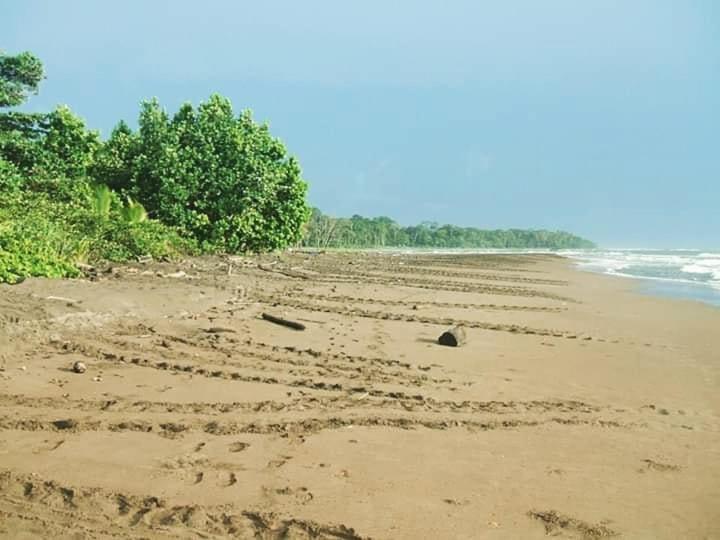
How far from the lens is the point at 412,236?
96375mm

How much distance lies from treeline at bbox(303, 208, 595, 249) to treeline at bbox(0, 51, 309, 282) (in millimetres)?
14395

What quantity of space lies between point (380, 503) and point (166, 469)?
127 centimetres

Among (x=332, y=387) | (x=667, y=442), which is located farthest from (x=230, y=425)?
(x=667, y=442)

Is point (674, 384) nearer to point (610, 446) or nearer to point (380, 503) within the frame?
point (610, 446)

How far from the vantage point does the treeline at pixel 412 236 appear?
59.3 meters

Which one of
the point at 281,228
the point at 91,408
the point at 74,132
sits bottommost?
the point at 91,408

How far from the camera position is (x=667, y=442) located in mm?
4480

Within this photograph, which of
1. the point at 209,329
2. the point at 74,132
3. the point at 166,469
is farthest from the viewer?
the point at 74,132

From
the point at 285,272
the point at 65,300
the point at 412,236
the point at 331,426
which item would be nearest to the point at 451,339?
the point at 331,426

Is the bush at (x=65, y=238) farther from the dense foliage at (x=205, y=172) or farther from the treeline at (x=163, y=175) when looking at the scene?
the dense foliage at (x=205, y=172)

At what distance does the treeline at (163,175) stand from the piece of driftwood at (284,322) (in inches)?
263

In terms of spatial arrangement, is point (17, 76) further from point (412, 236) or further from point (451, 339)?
point (412, 236)

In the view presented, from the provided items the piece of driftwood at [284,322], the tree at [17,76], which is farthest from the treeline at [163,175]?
the piece of driftwood at [284,322]

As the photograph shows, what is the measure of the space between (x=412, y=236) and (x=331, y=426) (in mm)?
92652
